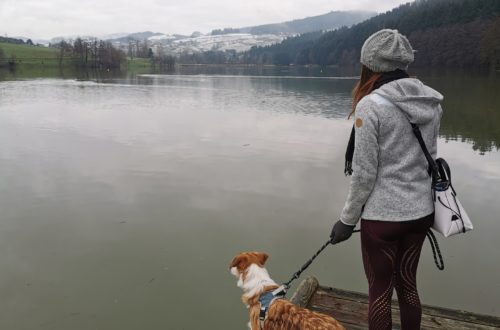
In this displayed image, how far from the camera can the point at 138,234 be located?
6.63 metres

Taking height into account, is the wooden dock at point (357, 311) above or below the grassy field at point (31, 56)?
below

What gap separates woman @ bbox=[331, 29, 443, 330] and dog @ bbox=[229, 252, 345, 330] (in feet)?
1.66

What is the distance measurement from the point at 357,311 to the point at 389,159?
2064mm

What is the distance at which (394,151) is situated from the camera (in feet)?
8.12

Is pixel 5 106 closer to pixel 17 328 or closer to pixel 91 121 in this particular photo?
pixel 91 121

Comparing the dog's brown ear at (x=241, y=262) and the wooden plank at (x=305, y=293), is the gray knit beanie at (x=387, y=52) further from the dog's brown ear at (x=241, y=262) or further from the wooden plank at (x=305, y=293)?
the wooden plank at (x=305, y=293)

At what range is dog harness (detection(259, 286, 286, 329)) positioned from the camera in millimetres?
2986

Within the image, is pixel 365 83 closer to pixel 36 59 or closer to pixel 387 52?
pixel 387 52

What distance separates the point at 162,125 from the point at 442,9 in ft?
357

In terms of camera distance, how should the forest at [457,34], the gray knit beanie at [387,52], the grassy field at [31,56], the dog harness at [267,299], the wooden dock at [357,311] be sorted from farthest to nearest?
the grassy field at [31,56] → the forest at [457,34] → the wooden dock at [357,311] → the dog harness at [267,299] → the gray knit beanie at [387,52]

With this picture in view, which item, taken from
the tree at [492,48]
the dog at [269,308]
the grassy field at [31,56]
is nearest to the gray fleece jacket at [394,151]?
the dog at [269,308]

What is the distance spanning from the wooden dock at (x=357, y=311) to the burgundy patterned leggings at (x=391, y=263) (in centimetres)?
83

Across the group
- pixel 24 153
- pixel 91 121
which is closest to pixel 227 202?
pixel 24 153

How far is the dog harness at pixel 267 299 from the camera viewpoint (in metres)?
2.99
